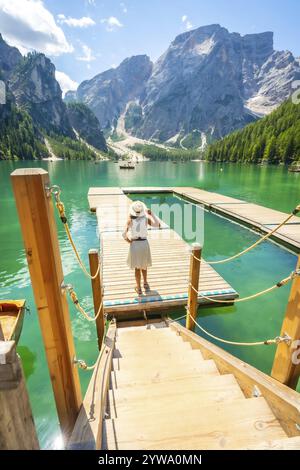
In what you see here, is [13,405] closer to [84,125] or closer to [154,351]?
[154,351]

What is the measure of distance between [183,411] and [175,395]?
31cm

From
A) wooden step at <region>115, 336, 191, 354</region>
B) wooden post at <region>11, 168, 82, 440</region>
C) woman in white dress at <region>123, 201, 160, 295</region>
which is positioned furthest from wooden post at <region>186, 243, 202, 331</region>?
wooden post at <region>11, 168, 82, 440</region>

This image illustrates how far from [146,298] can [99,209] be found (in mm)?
10603

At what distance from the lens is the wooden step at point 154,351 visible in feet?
12.2

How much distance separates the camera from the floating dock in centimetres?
557

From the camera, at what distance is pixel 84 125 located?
185125 millimetres

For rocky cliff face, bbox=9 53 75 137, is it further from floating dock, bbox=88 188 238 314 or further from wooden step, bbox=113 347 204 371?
wooden step, bbox=113 347 204 371

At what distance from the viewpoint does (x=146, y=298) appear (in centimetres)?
562

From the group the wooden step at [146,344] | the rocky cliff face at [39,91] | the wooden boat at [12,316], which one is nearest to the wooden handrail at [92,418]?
the wooden step at [146,344]

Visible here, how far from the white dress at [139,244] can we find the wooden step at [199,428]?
3126 mm

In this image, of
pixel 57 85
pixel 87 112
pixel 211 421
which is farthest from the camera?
pixel 87 112
